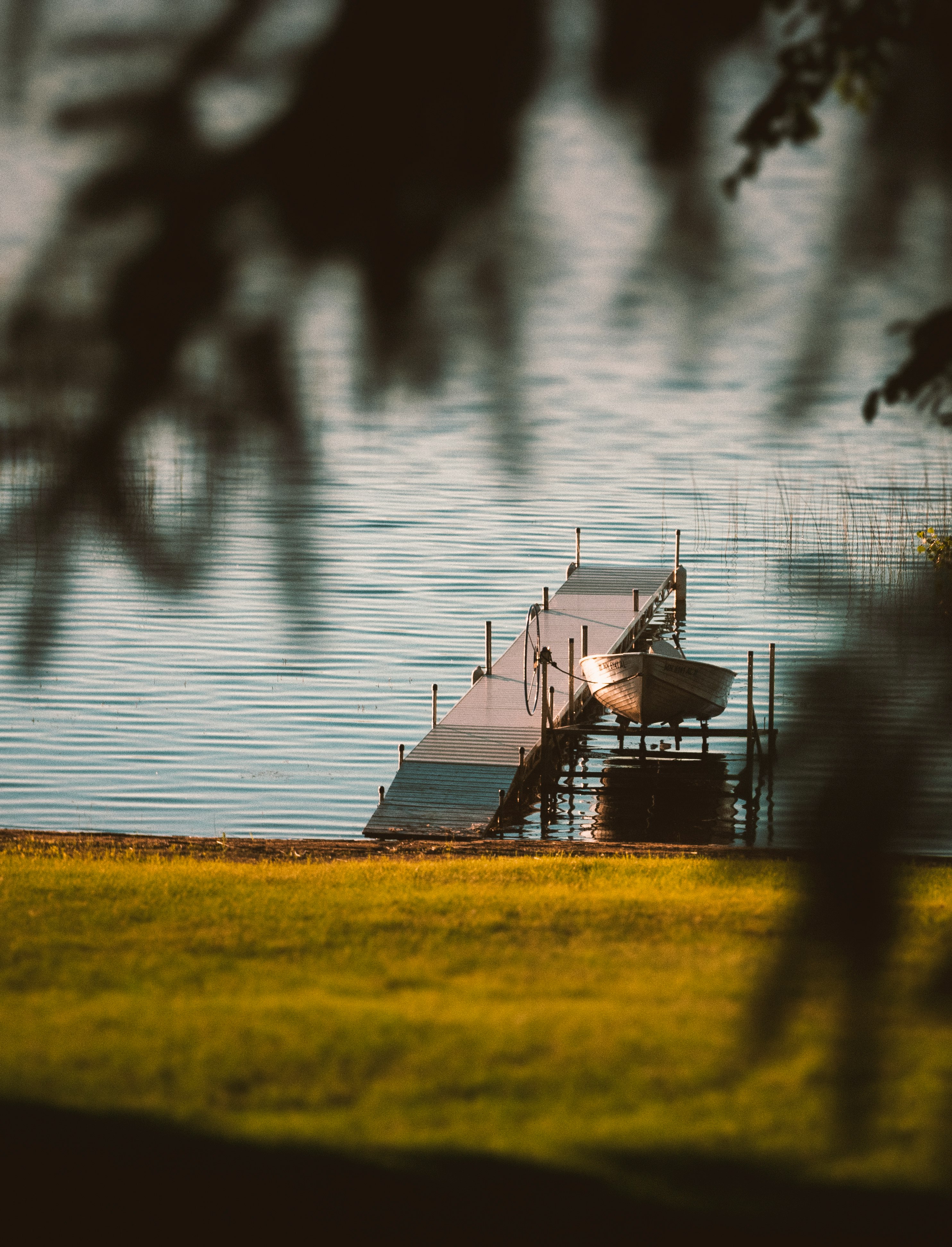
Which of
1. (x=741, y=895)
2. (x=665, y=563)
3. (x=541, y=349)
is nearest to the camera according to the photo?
(x=541, y=349)

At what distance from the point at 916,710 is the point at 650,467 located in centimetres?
68

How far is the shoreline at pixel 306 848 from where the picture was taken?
12.5 m

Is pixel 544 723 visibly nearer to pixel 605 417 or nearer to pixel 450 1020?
pixel 450 1020

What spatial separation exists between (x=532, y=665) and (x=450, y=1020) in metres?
22.3

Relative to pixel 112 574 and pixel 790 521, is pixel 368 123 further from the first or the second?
pixel 790 521

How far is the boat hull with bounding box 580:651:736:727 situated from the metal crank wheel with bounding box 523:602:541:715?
1.26 m

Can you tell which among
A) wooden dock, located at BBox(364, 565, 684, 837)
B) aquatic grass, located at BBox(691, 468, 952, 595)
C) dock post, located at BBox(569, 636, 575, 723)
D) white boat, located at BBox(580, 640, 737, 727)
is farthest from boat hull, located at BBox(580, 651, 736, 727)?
aquatic grass, located at BBox(691, 468, 952, 595)

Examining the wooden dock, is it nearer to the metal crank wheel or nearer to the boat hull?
the metal crank wheel

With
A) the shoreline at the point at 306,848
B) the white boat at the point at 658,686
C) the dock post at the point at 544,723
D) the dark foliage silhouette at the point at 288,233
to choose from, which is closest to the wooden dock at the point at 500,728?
the dock post at the point at 544,723

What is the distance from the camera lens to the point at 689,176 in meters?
2.23

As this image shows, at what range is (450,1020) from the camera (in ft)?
20.5

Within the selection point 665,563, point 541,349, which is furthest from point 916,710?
point 665,563

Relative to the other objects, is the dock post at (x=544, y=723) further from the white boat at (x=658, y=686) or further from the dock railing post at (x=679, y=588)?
the dock railing post at (x=679, y=588)

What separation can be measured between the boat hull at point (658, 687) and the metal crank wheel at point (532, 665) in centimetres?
126
